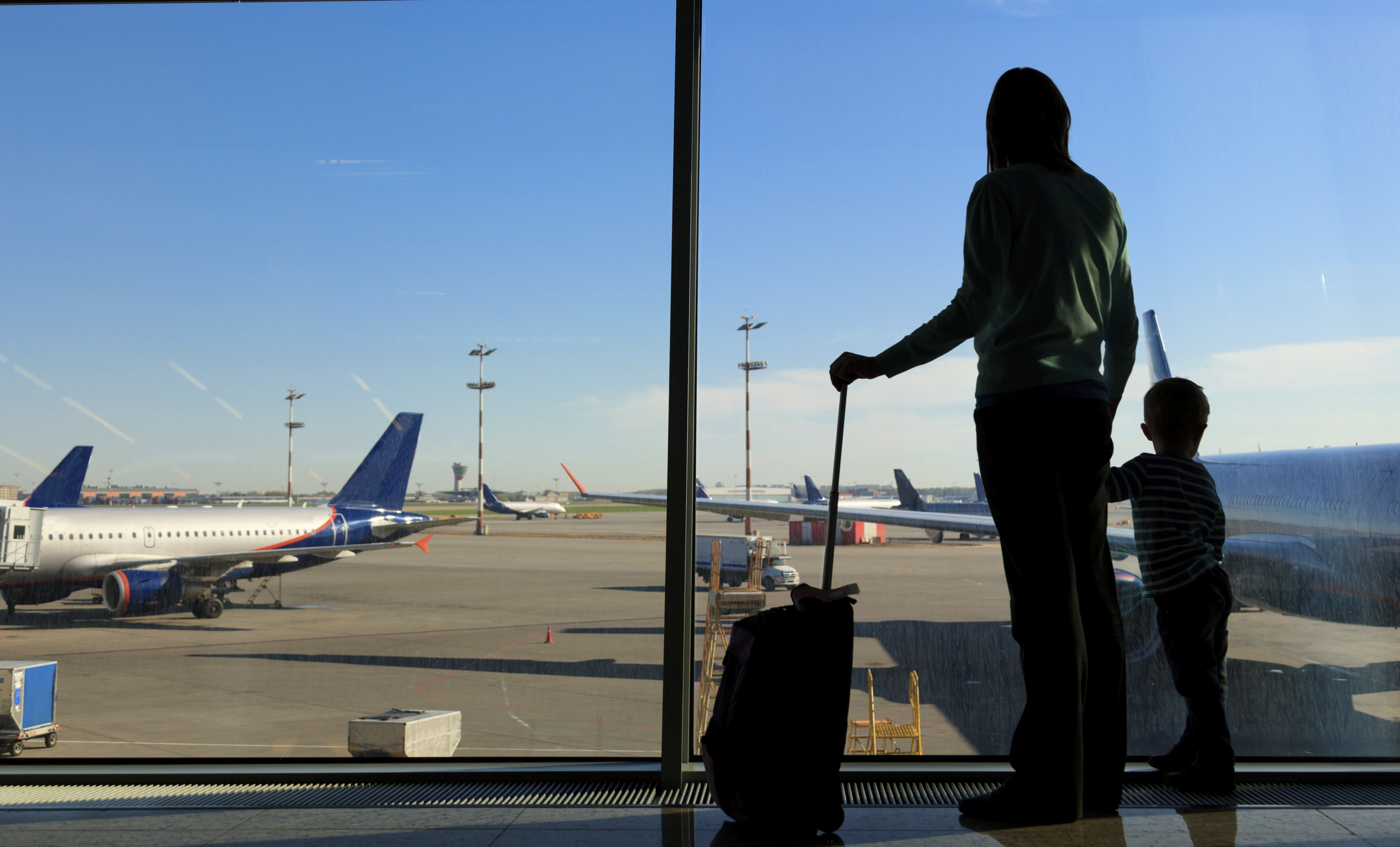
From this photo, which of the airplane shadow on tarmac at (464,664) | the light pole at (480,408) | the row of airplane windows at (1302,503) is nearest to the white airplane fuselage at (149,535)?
the airplane shadow on tarmac at (464,664)

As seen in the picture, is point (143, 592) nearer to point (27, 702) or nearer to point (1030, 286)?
point (27, 702)

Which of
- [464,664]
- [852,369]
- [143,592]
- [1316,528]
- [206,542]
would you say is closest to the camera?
[852,369]

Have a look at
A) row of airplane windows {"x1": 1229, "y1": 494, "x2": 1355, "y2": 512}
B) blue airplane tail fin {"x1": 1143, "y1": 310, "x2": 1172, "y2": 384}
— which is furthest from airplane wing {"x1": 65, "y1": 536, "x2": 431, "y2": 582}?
row of airplane windows {"x1": 1229, "y1": 494, "x2": 1355, "y2": 512}

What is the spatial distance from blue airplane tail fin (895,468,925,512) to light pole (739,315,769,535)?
41 centimetres

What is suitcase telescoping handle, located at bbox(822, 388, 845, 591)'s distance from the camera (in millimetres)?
1277

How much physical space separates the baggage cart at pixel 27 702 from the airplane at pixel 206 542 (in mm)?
225

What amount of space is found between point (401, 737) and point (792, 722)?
0.95m

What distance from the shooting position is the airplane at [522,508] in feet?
5.92

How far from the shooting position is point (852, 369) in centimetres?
127

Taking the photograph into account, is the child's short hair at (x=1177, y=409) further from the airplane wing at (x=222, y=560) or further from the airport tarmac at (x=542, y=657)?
the airplane wing at (x=222, y=560)

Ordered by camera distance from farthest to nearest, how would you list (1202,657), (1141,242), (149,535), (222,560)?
(222,560)
(149,535)
(1141,242)
(1202,657)

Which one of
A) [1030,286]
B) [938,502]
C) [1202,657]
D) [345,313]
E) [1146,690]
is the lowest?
[1146,690]

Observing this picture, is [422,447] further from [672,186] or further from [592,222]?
[672,186]

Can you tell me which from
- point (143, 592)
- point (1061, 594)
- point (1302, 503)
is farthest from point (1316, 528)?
point (143, 592)
